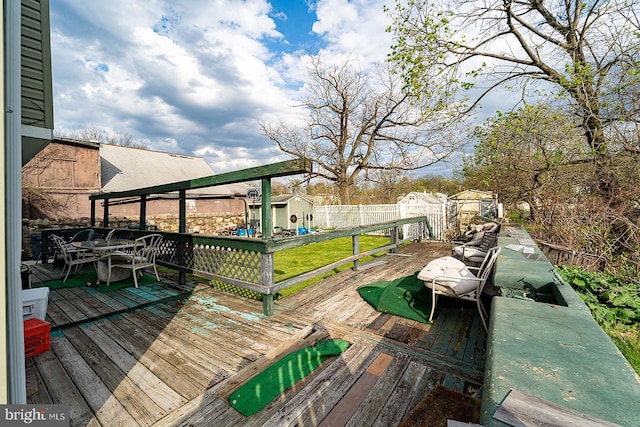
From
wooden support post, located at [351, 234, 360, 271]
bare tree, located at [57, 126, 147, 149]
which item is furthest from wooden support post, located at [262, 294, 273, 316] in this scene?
bare tree, located at [57, 126, 147, 149]

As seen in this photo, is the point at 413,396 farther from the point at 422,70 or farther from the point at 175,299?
the point at 422,70

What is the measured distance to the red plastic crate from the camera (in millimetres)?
2551

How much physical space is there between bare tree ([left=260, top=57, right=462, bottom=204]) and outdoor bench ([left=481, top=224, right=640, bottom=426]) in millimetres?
14202

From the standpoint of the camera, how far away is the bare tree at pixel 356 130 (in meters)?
15.4

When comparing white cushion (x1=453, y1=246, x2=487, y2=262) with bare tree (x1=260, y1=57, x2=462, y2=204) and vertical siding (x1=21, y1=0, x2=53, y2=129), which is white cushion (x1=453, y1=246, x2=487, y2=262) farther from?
bare tree (x1=260, y1=57, x2=462, y2=204)

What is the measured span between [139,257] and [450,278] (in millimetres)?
5222

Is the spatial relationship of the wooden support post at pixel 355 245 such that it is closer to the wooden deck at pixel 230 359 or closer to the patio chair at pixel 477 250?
the wooden deck at pixel 230 359

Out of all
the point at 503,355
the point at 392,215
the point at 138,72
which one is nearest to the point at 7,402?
the point at 503,355

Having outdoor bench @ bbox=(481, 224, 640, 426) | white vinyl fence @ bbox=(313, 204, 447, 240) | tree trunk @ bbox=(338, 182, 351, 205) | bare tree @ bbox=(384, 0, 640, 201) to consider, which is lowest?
outdoor bench @ bbox=(481, 224, 640, 426)

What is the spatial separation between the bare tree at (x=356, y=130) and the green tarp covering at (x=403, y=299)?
1178 centimetres

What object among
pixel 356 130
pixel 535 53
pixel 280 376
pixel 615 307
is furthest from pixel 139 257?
pixel 356 130

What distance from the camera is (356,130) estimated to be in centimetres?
1717

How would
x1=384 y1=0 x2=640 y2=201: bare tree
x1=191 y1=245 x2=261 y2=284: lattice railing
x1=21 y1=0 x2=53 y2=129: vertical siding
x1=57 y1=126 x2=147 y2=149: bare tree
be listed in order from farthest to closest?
x1=57 y1=126 x2=147 y2=149: bare tree < x1=384 y1=0 x2=640 y2=201: bare tree < x1=191 y1=245 x2=261 y2=284: lattice railing < x1=21 y1=0 x2=53 y2=129: vertical siding

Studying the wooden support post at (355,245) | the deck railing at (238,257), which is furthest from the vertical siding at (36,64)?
the wooden support post at (355,245)
